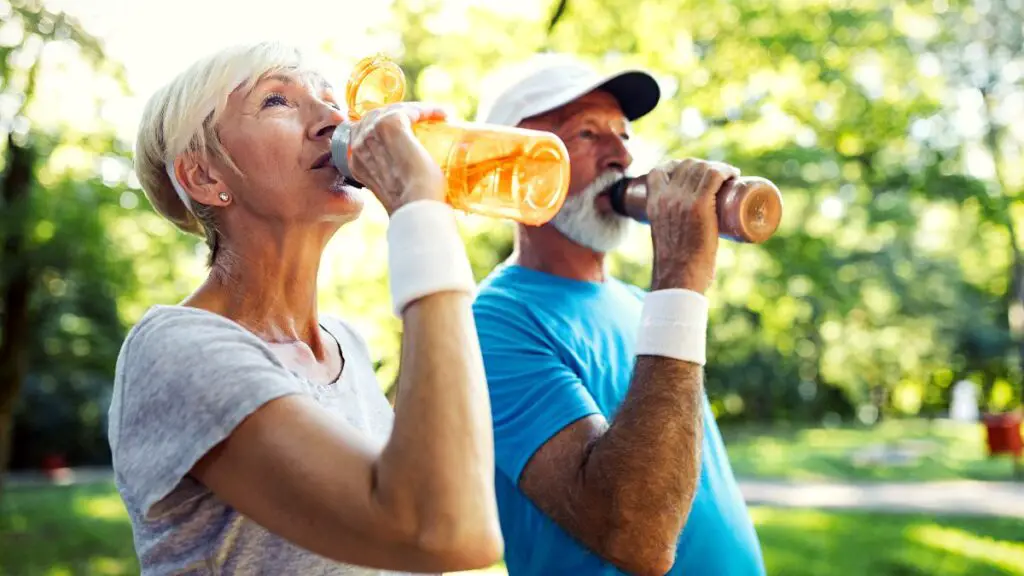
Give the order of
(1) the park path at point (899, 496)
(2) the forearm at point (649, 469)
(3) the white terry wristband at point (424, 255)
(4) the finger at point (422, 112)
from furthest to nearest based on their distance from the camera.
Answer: (1) the park path at point (899, 496)
(2) the forearm at point (649, 469)
(4) the finger at point (422, 112)
(3) the white terry wristband at point (424, 255)

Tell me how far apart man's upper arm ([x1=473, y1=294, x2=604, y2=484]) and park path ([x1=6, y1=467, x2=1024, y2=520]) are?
9009mm

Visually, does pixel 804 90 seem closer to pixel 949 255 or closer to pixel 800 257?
pixel 800 257

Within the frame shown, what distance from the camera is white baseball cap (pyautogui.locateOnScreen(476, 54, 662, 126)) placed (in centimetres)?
245

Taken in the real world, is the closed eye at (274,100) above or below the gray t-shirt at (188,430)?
above

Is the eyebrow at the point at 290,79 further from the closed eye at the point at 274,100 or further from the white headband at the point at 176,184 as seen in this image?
the white headband at the point at 176,184

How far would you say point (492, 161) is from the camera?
1.61 metres

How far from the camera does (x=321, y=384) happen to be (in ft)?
4.94

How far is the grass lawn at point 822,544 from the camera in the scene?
7520 mm

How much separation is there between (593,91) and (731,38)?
228 inches

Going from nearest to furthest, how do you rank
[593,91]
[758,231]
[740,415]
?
[758,231], [593,91], [740,415]

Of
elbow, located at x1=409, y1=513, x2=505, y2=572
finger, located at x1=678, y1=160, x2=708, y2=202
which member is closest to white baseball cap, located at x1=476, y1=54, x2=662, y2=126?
finger, located at x1=678, y1=160, x2=708, y2=202

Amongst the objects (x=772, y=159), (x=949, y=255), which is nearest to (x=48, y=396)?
(x=772, y=159)

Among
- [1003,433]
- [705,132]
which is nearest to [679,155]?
[705,132]

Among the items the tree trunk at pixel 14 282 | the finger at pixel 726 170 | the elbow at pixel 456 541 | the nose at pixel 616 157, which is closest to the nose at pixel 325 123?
the elbow at pixel 456 541
